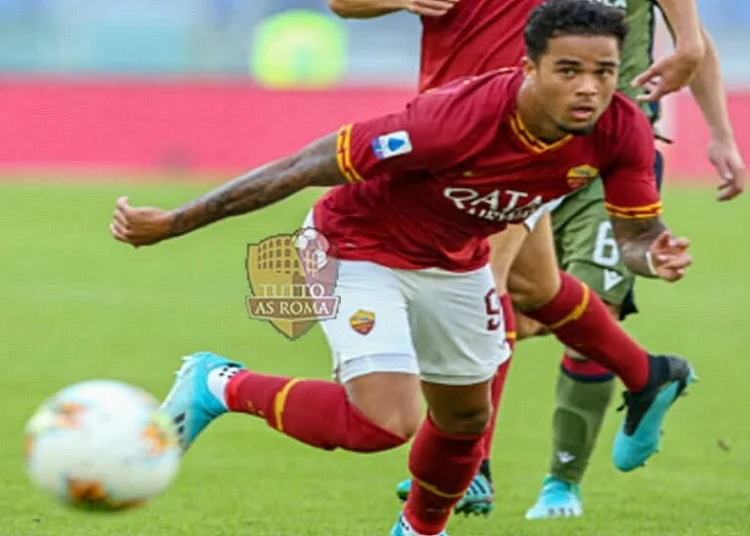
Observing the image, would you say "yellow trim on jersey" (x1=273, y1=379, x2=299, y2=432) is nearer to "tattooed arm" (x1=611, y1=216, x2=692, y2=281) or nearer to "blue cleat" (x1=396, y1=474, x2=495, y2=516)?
"blue cleat" (x1=396, y1=474, x2=495, y2=516)

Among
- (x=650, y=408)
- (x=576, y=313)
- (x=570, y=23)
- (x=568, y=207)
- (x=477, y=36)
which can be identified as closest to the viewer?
(x=570, y=23)

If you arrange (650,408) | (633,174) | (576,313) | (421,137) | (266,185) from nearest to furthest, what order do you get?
(421,137) < (266,185) < (633,174) < (576,313) < (650,408)

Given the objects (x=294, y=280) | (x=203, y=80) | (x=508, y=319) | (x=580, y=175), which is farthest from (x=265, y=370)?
(x=203, y=80)

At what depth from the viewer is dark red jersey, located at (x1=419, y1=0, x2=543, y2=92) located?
6.77 m

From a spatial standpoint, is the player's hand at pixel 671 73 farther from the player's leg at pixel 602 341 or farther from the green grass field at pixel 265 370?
the green grass field at pixel 265 370

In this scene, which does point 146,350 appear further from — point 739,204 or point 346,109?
point 346,109

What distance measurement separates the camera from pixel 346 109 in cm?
2723

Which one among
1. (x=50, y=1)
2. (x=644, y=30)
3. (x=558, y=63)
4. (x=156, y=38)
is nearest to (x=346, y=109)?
(x=156, y=38)

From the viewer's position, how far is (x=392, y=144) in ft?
18.7

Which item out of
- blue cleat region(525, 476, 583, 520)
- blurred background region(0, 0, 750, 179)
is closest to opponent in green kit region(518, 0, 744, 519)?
blue cleat region(525, 476, 583, 520)

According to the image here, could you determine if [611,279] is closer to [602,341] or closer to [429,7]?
[602,341]

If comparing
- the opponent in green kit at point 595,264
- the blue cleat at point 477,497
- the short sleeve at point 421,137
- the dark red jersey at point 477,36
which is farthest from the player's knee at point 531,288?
the short sleeve at point 421,137

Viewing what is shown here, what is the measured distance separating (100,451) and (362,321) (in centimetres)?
119

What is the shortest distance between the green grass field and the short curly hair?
1890mm
